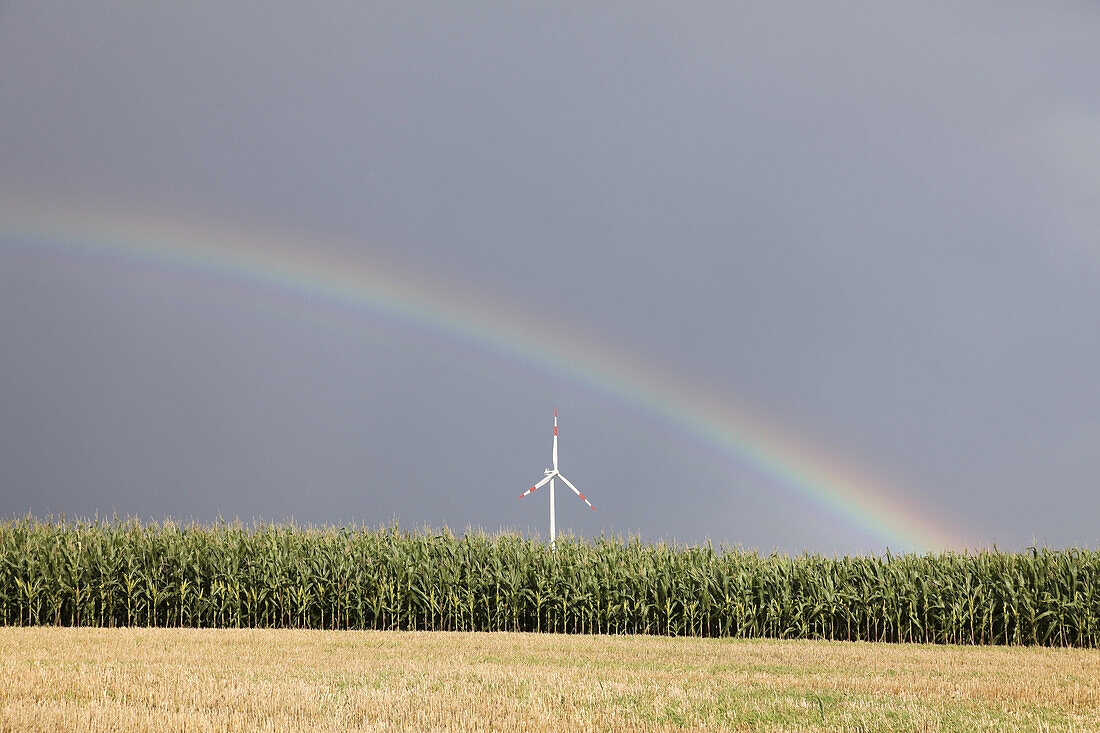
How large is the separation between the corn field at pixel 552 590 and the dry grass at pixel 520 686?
3.45 meters

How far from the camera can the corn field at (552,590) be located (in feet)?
69.3

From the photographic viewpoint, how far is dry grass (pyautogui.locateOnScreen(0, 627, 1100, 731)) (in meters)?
8.73

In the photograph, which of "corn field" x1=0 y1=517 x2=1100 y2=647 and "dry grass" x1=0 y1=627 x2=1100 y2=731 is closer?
"dry grass" x1=0 y1=627 x2=1100 y2=731

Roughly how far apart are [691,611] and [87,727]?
15.0 meters

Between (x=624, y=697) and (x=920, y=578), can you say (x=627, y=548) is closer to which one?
(x=920, y=578)

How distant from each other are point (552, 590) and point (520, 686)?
11351 millimetres

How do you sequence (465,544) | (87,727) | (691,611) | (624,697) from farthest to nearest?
(465,544) < (691,611) < (624,697) < (87,727)

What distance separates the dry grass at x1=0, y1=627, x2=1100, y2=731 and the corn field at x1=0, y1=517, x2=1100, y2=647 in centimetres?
345

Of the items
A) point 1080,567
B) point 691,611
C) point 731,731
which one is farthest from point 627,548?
point 731,731

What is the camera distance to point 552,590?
21969 mm

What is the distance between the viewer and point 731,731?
337 inches

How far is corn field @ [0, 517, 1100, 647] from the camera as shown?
21109 mm

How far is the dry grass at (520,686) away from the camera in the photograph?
28.6 feet

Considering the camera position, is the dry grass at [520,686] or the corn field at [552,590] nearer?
the dry grass at [520,686]
